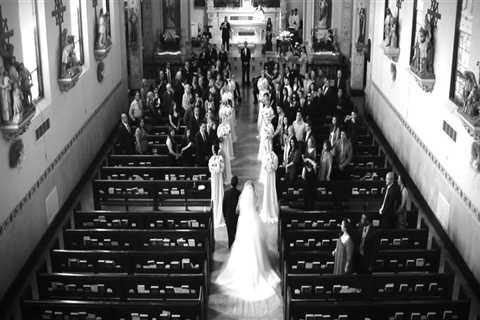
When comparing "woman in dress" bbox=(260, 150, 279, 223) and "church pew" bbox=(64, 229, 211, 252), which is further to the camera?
"woman in dress" bbox=(260, 150, 279, 223)

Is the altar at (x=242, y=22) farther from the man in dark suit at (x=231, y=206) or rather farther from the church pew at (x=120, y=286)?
the church pew at (x=120, y=286)

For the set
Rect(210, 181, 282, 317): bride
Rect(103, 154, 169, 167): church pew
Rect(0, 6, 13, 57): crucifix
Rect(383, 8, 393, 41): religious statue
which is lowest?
Rect(210, 181, 282, 317): bride

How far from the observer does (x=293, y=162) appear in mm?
18875

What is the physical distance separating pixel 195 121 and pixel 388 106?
21.2ft

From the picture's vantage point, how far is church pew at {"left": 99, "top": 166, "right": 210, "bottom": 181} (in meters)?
19.3

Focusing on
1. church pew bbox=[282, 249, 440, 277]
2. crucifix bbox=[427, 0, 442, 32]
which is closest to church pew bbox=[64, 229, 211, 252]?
church pew bbox=[282, 249, 440, 277]

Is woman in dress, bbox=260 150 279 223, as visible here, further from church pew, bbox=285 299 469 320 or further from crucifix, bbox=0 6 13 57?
crucifix, bbox=0 6 13 57

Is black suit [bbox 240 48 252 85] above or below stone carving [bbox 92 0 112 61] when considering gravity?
below

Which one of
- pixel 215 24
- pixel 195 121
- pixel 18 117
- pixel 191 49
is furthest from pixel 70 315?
pixel 215 24

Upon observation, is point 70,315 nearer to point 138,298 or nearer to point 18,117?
point 138,298

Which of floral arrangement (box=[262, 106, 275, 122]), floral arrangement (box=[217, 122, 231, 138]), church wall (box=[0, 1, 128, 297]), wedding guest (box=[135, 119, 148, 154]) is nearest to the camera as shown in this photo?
church wall (box=[0, 1, 128, 297])

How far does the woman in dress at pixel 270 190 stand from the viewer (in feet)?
59.8

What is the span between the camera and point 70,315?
1257 cm

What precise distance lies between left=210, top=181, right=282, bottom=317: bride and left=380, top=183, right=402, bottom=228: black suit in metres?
2.77
